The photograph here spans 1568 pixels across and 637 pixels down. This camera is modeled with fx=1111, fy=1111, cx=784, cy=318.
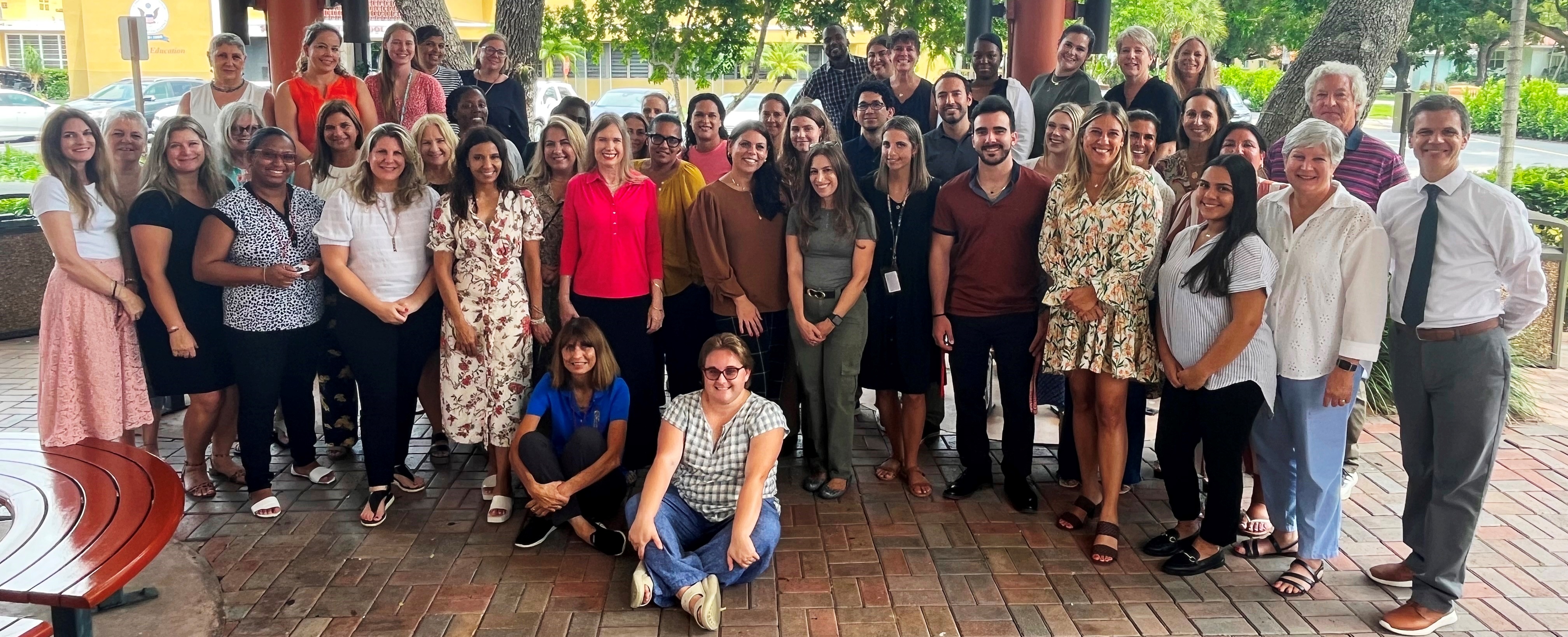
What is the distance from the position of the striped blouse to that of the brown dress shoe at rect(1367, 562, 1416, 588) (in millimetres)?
757

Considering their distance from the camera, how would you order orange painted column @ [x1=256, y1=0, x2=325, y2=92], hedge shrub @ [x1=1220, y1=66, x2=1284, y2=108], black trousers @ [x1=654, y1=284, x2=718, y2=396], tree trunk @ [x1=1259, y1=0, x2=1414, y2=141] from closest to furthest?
black trousers @ [x1=654, y1=284, x2=718, y2=396], orange painted column @ [x1=256, y1=0, x2=325, y2=92], tree trunk @ [x1=1259, y1=0, x2=1414, y2=141], hedge shrub @ [x1=1220, y1=66, x2=1284, y2=108]

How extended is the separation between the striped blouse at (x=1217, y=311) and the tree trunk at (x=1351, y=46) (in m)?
4.03

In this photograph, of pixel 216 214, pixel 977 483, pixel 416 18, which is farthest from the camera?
pixel 416 18

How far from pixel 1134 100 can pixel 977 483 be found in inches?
90.9

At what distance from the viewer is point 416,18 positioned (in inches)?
375

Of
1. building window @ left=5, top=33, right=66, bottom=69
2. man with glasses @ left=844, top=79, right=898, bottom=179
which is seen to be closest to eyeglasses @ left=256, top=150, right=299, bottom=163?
man with glasses @ left=844, top=79, right=898, bottom=179

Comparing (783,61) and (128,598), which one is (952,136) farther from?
(783,61)

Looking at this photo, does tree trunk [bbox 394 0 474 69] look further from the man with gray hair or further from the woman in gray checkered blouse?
the man with gray hair

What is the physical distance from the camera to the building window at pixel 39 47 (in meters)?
32.0

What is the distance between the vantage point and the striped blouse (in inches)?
150

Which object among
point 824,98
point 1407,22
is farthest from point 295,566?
point 1407,22

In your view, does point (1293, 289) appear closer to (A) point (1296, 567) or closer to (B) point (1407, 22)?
(A) point (1296, 567)

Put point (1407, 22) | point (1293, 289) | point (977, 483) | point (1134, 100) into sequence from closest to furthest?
point (1293, 289)
point (977, 483)
point (1134, 100)
point (1407, 22)

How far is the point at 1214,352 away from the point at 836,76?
354 centimetres
